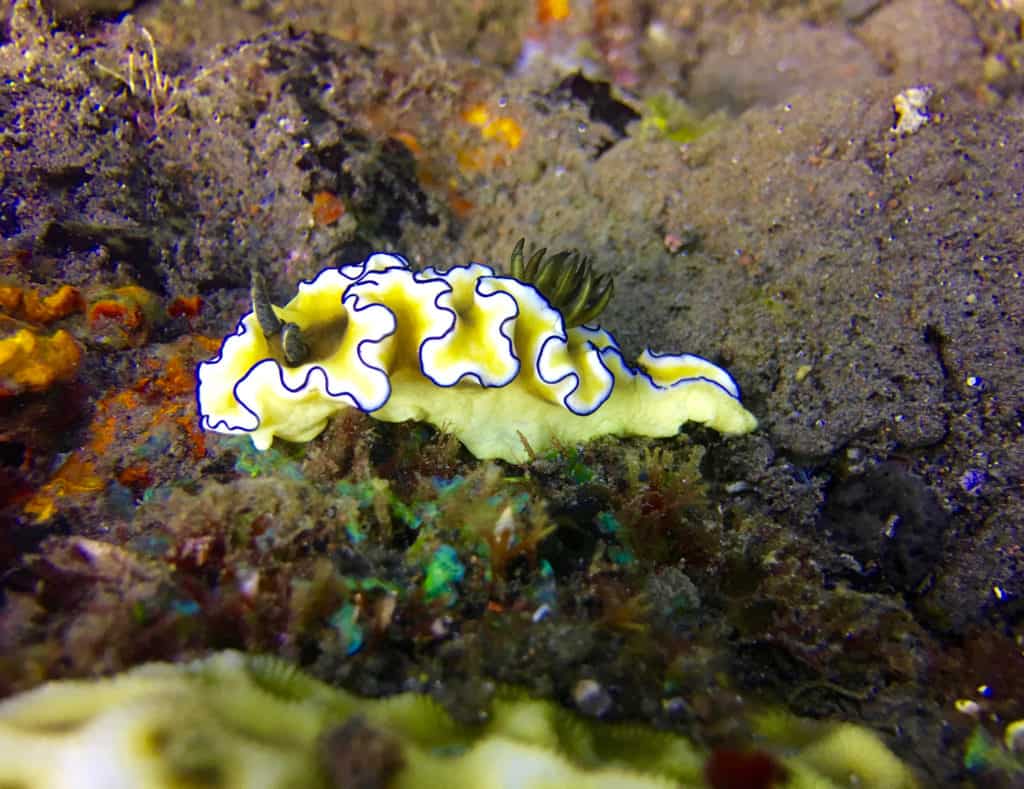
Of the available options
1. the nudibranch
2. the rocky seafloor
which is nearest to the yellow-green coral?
the rocky seafloor

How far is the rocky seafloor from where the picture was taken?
2.21 m

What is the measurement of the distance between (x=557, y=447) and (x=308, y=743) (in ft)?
5.47

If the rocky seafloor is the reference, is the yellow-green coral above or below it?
below

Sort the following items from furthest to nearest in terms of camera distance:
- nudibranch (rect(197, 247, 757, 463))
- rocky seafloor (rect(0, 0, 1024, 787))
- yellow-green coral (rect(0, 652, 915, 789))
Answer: nudibranch (rect(197, 247, 757, 463)) < rocky seafloor (rect(0, 0, 1024, 787)) < yellow-green coral (rect(0, 652, 915, 789))

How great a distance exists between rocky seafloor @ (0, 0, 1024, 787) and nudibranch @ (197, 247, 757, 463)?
0.16 meters

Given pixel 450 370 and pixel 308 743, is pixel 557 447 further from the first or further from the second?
pixel 308 743

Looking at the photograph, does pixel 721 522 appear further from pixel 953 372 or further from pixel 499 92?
pixel 499 92

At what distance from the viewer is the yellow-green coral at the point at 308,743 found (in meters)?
1.56

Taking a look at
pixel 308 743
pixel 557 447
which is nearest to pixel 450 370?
pixel 557 447

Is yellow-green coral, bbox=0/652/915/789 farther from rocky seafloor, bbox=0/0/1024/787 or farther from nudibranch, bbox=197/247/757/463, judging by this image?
nudibranch, bbox=197/247/757/463

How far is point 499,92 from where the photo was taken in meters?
4.79

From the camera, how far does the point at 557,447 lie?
2.99 metres

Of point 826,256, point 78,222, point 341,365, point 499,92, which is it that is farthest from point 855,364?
point 78,222

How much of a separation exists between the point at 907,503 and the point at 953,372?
0.76 meters
